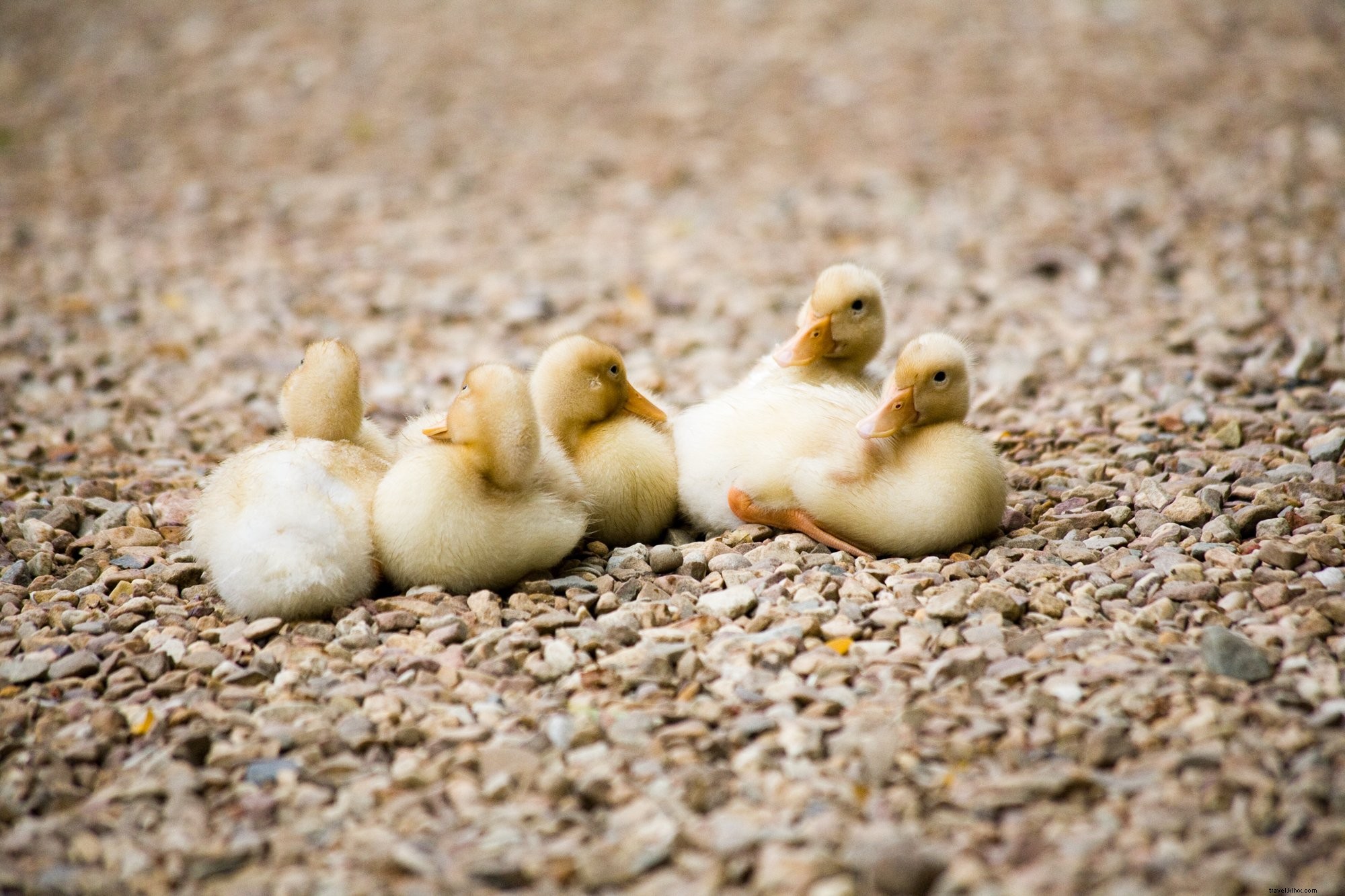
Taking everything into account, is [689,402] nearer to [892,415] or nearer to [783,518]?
[783,518]

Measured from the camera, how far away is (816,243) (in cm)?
798

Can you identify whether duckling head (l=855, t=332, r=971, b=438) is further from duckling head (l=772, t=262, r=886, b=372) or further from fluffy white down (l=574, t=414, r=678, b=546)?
fluffy white down (l=574, t=414, r=678, b=546)

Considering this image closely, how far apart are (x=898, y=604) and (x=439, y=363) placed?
3.62m

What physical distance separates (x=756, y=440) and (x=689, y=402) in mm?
1807

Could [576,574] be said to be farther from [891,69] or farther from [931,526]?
[891,69]

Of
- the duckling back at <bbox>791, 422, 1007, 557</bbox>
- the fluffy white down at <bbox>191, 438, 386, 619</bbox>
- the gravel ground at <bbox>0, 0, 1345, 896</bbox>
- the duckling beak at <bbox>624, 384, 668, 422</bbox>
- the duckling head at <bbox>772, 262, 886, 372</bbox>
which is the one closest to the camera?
the gravel ground at <bbox>0, 0, 1345, 896</bbox>

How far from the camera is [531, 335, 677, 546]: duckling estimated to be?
4.04 metres

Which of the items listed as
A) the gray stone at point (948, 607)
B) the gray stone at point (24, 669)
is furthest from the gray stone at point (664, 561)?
the gray stone at point (24, 669)

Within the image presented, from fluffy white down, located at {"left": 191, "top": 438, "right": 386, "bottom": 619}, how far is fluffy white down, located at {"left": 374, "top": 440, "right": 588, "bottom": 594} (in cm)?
10

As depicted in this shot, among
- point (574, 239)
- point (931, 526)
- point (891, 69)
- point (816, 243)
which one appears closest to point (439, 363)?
point (574, 239)

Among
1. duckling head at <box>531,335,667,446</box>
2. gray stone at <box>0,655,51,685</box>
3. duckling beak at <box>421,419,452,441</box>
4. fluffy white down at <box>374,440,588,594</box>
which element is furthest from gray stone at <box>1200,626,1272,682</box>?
gray stone at <box>0,655,51,685</box>

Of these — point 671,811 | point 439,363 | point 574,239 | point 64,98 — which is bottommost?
point 671,811

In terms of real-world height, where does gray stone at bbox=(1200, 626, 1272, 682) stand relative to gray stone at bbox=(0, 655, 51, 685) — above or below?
below

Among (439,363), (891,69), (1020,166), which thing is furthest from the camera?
(891,69)
